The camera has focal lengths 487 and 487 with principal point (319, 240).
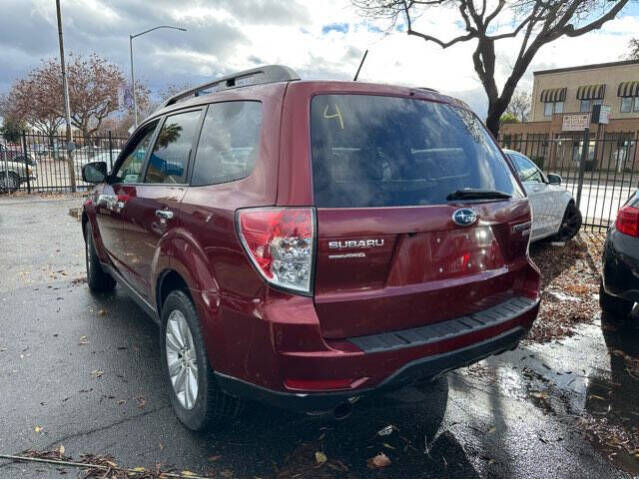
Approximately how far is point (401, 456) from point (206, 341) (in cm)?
118

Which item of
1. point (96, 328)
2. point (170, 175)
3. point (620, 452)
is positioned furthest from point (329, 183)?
point (96, 328)

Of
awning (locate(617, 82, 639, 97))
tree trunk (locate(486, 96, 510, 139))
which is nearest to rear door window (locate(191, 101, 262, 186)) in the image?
tree trunk (locate(486, 96, 510, 139))

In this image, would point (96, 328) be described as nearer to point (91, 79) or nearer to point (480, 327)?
point (480, 327)

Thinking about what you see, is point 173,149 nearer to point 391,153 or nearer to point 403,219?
point 391,153

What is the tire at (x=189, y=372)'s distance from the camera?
2475 millimetres

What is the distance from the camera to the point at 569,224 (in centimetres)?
804

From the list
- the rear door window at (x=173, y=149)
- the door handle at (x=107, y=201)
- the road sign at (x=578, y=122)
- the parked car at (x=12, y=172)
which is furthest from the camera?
the parked car at (x=12, y=172)

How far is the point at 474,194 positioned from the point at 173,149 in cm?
191

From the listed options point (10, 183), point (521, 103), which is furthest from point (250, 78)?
point (521, 103)

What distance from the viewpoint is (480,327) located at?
2439 mm

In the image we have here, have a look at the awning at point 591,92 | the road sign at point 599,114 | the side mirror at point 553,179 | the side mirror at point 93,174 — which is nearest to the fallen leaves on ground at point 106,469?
the side mirror at point 93,174

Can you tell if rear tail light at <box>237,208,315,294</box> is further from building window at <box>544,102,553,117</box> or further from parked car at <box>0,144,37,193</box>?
building window at <box>544,102,553,117</box>

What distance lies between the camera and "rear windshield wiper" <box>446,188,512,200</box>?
2.45 metres

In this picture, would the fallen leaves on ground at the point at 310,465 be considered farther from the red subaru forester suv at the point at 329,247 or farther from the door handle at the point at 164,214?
the door handle at the point at 164,214
